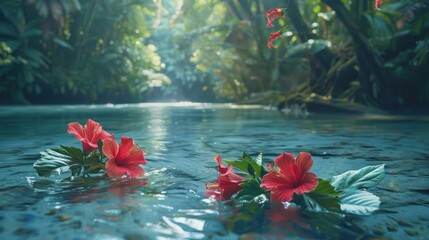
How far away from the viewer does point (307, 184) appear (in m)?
1.60

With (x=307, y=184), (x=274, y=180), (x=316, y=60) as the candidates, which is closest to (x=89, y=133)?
(x=274, y=180)

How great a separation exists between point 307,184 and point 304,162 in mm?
76

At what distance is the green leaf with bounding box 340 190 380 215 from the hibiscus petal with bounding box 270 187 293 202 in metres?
0.19

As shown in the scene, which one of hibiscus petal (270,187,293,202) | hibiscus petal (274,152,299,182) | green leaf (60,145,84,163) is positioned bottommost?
hibiscus petal (270,187,293,202)

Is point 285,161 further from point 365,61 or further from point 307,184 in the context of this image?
point 365,61

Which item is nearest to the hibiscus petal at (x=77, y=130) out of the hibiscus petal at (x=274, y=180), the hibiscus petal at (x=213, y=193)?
the hibiscus petal at (x=213, y=193)

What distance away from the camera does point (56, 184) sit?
2146mm

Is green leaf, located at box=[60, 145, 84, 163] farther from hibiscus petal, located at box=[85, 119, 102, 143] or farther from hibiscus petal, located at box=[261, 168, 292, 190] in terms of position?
hibiscus petal, located at box=[261, 168, 292, 190]

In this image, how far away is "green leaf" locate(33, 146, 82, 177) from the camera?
2.24m

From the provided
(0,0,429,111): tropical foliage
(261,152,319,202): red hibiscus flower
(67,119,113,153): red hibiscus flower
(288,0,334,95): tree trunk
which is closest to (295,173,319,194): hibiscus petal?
(261,152,319,202): red hibiscus flower

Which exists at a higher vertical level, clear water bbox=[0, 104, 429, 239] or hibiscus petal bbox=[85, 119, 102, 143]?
hibiscus petal bbox=[85, 119, 102, 143]

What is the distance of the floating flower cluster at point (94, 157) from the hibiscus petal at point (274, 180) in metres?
0.79

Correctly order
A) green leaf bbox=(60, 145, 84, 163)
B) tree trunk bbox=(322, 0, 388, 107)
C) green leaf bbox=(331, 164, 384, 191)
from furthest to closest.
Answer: tree trunk bbox=(322, 0, 388, 107) < green leaf bbox=(60, 145, 84, 163) < green leaf bbox=(331, 164, 384, 191)

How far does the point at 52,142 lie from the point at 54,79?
48.5ft
